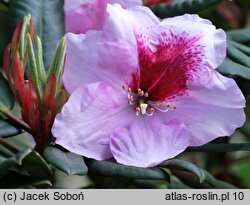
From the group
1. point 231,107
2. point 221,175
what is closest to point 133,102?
point 231,107

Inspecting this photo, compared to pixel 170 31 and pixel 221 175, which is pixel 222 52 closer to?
pixel 170 31


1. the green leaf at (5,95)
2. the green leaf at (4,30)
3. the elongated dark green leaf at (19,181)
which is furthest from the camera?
the green leaf at (4,30)

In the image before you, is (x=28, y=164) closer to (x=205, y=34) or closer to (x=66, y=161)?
(x=66, y=161)

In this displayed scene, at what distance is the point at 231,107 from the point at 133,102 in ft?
0.50

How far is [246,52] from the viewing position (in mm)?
1039

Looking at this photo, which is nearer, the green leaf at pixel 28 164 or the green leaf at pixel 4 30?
the green leaf at pixel 28 164

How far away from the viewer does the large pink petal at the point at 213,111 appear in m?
0.90

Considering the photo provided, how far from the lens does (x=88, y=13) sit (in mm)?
974

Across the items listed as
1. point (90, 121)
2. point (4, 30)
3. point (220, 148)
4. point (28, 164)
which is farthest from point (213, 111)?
point (4, 30)

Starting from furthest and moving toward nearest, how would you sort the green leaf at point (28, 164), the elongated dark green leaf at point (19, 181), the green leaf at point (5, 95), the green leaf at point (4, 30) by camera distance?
the green leaf at point (4, 30)
the green leaf at point (5, 95)
the elongated dark green leaf at point (19, 181)
the green leaf at point (28, 164)

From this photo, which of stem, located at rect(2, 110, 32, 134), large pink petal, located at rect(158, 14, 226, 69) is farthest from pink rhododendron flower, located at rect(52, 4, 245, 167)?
stem, located at rect(2, 110, 32, 134)

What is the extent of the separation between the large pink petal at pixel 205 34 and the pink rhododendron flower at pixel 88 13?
81 mm

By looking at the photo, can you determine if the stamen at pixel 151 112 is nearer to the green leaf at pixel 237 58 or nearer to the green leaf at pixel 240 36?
the green leaf at pixel 237 58

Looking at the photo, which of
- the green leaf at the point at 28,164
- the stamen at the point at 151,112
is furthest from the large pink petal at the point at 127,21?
the green leaf at the point at 28,164
